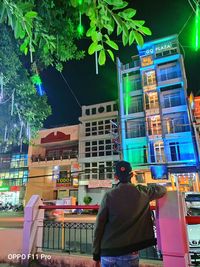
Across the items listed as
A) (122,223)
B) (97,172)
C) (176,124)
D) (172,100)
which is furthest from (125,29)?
(97,172)

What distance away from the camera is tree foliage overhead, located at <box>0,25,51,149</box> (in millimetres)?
5145

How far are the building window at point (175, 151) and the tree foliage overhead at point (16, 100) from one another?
21347 millimetres

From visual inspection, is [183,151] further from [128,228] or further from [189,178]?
Answer: [128,228]

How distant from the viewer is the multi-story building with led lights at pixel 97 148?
31.2 m

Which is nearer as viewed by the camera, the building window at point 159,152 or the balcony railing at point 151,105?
the building window at point 159,152

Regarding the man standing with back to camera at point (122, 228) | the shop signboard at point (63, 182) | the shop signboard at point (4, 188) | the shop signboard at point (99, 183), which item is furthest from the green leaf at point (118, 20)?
the shop signboard at point (4, 188)

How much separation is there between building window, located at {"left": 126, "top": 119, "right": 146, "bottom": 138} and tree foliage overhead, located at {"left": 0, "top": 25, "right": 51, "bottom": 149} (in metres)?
21.9

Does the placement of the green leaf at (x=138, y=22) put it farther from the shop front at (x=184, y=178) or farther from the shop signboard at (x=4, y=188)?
the shop signboard at (x=4, y=188)

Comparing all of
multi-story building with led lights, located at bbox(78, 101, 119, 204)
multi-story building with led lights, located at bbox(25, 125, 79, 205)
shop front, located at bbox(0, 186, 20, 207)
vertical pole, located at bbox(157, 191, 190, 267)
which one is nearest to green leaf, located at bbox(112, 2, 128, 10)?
vertical pole, located at bbox(157, 191, 190, 267)

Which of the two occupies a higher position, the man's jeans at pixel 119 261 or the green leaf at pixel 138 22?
the green leaf at pixel 138 22

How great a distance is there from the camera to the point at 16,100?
641 centimetres

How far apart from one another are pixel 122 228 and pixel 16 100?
5.33 metres

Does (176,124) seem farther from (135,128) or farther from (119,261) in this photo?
(119,261)

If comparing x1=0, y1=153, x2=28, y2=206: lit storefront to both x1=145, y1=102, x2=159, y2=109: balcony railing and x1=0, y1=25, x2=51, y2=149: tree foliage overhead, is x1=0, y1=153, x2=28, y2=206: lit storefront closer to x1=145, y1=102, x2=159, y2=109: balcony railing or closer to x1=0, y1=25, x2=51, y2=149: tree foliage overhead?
x1=145, y1=102, x2=159, y2=109: balcony railing
